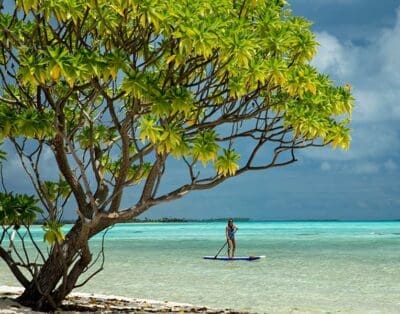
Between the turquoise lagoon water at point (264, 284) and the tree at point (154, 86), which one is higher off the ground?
the tree at point (154, 86)

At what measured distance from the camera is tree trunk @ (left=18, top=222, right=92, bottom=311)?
10086 millimetres

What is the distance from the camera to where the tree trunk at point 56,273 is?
10086 millimetres

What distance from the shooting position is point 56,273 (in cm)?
1025

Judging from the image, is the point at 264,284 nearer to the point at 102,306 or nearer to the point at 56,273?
the point at 102,306

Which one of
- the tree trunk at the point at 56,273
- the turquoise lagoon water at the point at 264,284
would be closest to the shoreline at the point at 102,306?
the tree trunk at the point at 56,273

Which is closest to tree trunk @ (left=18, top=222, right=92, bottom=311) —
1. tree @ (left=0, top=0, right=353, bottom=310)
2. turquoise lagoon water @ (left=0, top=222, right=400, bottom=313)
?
tree @ (left=0, top=0, right=353, bottom=310)

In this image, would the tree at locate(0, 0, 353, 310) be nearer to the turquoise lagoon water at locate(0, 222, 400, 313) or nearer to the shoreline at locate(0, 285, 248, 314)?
the shoreline at locate(0, 285, 248, 314)

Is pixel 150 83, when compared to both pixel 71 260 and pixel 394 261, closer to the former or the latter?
pixel 71 260

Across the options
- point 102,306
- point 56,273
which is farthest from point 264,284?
point 56,273

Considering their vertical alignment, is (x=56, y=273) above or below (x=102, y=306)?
above

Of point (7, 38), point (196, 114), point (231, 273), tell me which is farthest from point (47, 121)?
point (231, 273)

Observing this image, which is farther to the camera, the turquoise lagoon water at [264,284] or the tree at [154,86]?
the turquoise lagoon water at [264,284]

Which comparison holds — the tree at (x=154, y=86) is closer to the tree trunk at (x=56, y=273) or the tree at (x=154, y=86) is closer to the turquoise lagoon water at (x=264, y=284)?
the tree trunk at (x=56, y=273)

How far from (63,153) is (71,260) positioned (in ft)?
5.31
